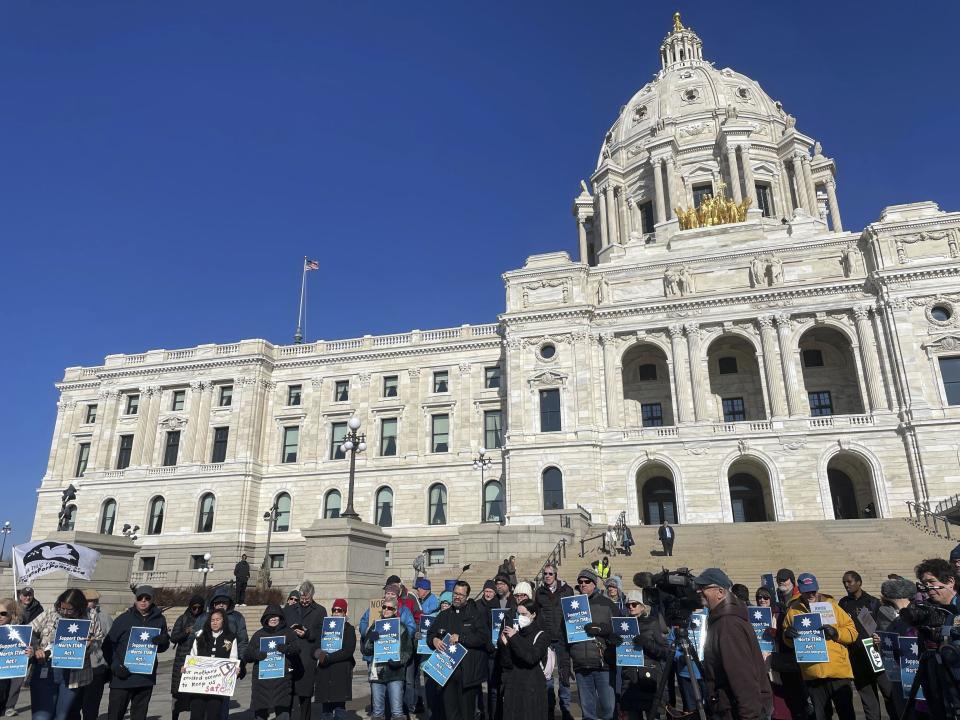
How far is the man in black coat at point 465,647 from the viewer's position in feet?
26.1

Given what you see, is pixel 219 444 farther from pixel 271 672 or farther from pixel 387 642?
pixel 271 672

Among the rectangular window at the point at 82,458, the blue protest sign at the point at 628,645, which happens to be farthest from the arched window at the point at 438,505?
the blue protest sign at the point at 628,645

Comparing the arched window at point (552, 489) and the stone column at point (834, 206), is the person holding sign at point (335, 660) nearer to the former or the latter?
the arched window at point (552, 489)

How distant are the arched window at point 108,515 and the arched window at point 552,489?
3078 centimetres

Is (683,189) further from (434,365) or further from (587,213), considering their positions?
(434,365)

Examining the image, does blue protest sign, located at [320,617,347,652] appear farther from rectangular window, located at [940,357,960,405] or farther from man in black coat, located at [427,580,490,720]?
rectangular window, located at [940,357,960,405]

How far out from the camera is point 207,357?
158 feet

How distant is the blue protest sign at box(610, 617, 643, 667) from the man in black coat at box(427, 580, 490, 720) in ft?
5.27

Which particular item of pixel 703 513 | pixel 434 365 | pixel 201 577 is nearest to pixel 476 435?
pixel 434 365

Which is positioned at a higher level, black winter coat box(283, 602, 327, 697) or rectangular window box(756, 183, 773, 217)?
rectangular window box(756, 183, 773, 217)

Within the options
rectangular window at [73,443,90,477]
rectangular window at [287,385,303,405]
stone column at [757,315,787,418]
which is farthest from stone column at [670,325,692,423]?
rectangular window at [73,443,90,477]

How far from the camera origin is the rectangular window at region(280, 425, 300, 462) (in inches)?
1842

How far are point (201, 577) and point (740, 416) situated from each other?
35.6 m

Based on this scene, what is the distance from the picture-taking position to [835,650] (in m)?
7.23
